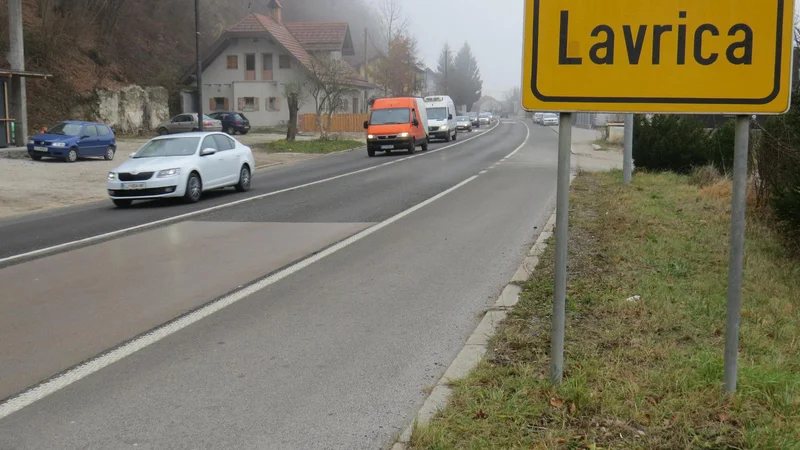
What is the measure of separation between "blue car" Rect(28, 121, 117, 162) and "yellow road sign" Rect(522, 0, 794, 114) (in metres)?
26.5

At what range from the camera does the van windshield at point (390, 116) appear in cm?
3431

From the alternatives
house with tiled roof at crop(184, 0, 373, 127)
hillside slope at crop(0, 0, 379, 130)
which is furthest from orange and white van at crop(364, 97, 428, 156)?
house with tiled roof at crop(184, 0, 373, 127)

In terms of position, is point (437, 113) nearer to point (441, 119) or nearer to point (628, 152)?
point (441, 119)

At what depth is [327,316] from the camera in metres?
7.10

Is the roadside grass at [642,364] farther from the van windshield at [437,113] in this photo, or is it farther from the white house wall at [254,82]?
the white house wall at [254,82]

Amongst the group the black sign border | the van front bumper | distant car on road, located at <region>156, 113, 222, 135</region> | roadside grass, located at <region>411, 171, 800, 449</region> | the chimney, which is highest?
the chimney

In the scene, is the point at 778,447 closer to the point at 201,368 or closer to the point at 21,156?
the point at 201,368

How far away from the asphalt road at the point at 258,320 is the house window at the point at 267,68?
52.3 metres

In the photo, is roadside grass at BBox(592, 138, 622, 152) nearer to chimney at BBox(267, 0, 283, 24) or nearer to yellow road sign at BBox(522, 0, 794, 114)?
yellow road sign at BBox(522, 0, 794, 114)

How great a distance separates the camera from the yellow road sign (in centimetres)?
423

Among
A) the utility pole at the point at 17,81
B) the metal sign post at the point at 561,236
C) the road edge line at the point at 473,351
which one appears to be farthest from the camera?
the utility pole at the point at 17,81

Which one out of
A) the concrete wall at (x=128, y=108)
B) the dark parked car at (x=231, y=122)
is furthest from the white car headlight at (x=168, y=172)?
the dark parked car at (x=231, y=122)

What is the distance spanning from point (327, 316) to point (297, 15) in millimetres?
102653

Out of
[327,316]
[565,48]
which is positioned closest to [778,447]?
[565,48]
